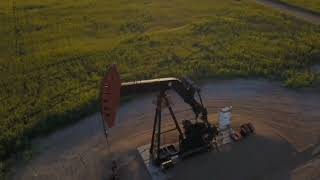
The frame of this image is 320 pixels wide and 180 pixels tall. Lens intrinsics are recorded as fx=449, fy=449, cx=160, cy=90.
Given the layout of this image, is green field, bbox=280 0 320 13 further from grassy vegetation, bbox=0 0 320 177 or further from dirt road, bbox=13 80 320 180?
dirt road, bbox=13 80 320 180

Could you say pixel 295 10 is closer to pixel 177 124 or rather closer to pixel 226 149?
pixel 226 149

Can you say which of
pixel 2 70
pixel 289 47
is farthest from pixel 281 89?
pixel 2 70

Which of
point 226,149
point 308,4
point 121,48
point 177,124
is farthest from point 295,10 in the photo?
point 177,124

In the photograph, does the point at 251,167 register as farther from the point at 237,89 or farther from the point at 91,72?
the point at 91,72

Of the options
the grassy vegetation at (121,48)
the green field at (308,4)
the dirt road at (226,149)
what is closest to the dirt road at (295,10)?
the green field at (308,4)

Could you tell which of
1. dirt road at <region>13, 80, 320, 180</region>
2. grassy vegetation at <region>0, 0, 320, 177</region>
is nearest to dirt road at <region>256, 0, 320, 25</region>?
grassy vegetation at <region>0, 0, 320, 177</region>

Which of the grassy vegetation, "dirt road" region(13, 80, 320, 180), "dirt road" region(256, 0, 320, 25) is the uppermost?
"dirt road" region(256, 0, 320, 25)

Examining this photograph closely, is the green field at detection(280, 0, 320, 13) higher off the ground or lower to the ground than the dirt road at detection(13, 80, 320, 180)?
higher

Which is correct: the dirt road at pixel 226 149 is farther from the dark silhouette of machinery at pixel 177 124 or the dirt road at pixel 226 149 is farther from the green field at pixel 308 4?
the green field at pixel 308 4

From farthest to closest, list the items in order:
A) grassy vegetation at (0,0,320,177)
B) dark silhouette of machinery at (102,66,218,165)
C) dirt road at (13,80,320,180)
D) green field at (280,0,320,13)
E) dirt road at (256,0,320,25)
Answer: green field at (280,0,320,13)
dirt road at (256,0,320,25)
grassy vegetation at (0,0,320,177)
dirt road at (13,80,320,180)
dark silhouette of machinery at (102,66,218,165)
